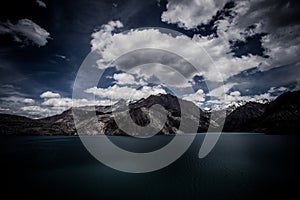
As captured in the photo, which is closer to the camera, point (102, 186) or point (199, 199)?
point (199, 199)

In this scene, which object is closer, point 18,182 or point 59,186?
point 59,186

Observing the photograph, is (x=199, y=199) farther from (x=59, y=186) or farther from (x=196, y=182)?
(x=59, y=186)

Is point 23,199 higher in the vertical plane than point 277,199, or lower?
higher

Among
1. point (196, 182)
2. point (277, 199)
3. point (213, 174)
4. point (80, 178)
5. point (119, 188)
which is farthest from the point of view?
point (213, 174)

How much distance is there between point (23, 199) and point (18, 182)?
13201 mm

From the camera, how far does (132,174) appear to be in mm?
42625

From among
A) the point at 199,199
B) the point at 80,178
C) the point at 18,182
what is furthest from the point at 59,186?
the point at 199,199

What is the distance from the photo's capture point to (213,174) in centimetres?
4178

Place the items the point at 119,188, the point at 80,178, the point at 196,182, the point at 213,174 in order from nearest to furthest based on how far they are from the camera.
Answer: the point at 119,188, the point at 196,182, the point at 80,178, the point at 213,174

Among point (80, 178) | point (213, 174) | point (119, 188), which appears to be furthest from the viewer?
point (213, 174)

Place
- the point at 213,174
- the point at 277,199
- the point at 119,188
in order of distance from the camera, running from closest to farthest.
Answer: the point at 277,199, the point at 119,188, the point at 213,174

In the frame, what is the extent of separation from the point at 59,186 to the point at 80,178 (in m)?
5.96

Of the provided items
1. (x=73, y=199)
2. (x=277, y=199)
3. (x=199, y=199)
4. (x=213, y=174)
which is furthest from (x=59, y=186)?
(x=277, y=199)

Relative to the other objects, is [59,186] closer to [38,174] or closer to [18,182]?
[18,182]
